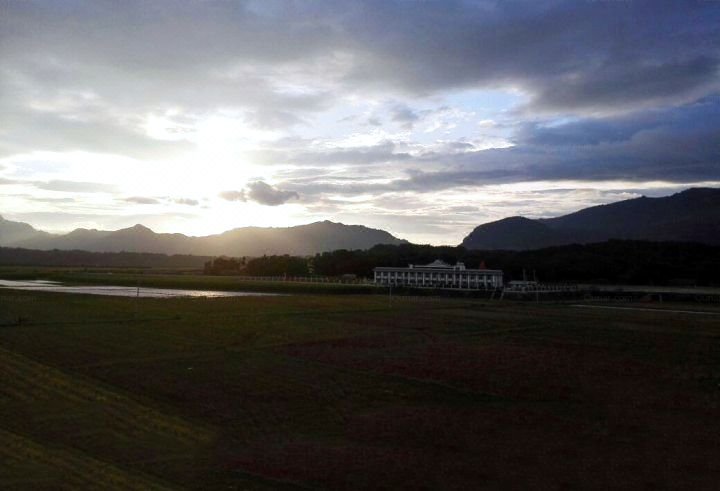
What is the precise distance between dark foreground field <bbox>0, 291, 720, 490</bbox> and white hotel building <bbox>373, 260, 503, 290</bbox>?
106ft

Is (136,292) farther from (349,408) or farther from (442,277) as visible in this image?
(349,408)

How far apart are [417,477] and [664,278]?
72.1 m

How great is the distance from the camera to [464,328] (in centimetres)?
2956

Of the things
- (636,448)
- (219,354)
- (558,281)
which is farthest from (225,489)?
(558,281)

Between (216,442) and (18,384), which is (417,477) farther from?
(18,384)

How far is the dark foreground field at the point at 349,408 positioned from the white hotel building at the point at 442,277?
106 ft

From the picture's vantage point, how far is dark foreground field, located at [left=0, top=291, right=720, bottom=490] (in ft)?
32.9

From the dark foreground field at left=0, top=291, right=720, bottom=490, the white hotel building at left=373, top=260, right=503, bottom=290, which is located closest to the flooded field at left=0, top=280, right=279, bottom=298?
the white hotel building at left=373, top=260, right=503, bottom=290

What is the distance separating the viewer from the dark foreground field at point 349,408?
10016 millimetres

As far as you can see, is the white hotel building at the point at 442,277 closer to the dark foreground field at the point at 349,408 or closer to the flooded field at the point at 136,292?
the flooded field at the point at 136,292

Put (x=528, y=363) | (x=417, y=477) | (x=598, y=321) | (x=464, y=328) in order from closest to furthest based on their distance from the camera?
(x=417, y=477) < (x=528, y=363) < (x=464, y=328) < (x=598, y=321)

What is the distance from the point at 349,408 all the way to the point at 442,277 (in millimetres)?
50464

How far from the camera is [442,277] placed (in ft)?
209

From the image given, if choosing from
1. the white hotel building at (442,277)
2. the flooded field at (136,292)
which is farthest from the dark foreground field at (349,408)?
the white hotel building at (442,277)
